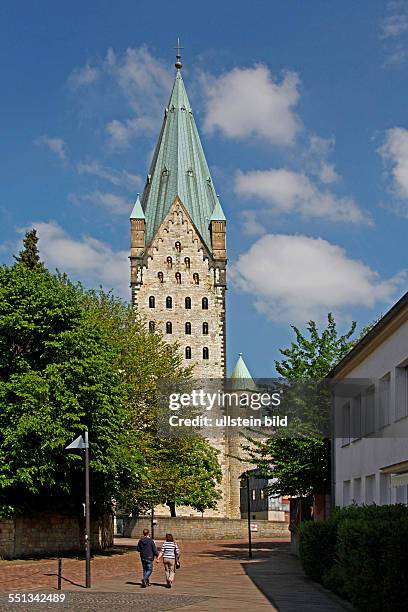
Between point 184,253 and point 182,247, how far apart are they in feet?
2.57

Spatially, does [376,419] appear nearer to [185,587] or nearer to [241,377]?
[185,587]

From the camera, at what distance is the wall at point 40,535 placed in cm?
3866

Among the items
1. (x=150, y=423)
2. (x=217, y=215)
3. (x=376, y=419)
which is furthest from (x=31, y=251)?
(x=217, y=215)

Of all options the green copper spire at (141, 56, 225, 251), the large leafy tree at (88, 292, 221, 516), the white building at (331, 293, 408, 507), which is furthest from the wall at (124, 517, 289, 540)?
the green copper spire at (141, 56, 225, 251)

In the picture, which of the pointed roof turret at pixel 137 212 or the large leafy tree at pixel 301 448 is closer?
the large leafy tree at pixel 301 448

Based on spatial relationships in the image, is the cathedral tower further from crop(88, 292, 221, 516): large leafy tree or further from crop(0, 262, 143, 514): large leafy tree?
crop(0, 262, 143, 514): large leafy tree

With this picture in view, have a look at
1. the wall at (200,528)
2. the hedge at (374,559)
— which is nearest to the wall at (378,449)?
the hedge at (374,559)

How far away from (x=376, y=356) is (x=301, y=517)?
15.6 m

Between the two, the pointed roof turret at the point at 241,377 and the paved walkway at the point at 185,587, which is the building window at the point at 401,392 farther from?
the pointed roof turret at the point at 241,377

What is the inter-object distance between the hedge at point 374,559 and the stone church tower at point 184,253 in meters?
73.1

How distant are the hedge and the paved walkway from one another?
42.7 inches

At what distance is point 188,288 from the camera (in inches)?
3875

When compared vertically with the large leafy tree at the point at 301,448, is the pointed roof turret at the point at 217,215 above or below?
above

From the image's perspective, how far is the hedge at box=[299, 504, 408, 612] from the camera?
15.1 metres
